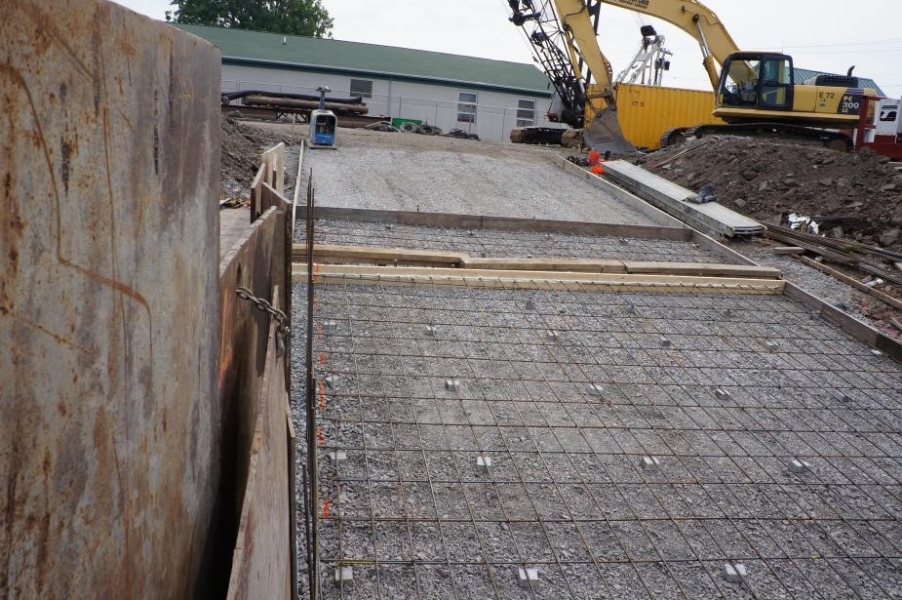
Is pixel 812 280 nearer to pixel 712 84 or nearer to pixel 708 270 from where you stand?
pixel 708 270

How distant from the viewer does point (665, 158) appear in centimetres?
1417

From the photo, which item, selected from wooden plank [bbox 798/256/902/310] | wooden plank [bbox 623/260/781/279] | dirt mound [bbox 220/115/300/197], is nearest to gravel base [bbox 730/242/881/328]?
wooden plank [bbox 798/256/902/310]

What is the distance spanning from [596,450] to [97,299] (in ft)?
11.0

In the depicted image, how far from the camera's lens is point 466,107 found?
30.2 metres

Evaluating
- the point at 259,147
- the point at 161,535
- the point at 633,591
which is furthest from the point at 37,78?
the point at 259,147

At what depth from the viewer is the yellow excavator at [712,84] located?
15.2 m

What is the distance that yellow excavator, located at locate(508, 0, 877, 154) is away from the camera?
15234 mm

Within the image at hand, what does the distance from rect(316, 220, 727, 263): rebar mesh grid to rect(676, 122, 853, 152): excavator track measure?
8301mm

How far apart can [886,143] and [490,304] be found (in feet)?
48.9

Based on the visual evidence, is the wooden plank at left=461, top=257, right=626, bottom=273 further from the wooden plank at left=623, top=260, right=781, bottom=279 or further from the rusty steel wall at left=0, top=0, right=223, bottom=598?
the rusty steel wall at left=0, top=0, right=223, bottom=598

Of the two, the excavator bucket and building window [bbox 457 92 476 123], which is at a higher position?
building window [bbox 457 92 476 123]

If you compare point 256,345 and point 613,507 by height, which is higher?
point 256,345

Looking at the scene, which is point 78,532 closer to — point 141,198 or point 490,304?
point 141,198

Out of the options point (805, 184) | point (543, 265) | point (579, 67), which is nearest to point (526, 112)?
point (579, 67)
